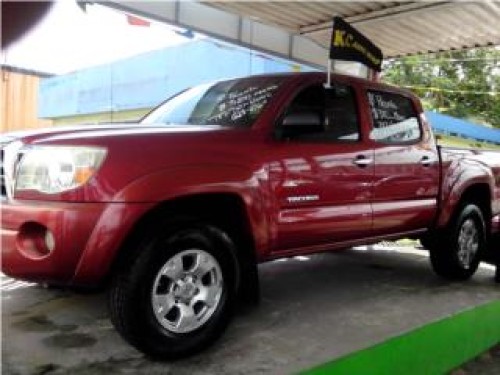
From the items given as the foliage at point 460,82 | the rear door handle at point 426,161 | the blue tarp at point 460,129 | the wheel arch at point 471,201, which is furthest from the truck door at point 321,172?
the foliage at point 460,82

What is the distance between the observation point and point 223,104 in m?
4.22

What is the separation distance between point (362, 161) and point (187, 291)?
5.81 ft

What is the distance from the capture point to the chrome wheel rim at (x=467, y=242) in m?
5.69

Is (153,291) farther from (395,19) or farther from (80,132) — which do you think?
(395,19)

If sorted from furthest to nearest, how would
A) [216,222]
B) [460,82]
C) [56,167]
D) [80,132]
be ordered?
1. [460,82]
2. [216,222]
3. [80,132]
4. [56,167]

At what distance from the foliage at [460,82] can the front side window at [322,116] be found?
92.2ft

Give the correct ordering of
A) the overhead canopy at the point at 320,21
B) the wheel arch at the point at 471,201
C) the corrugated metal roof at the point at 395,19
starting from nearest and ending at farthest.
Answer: the wheel arch at the point at 471,201 < the overhead canopy at the point at 320,21 < the corrugated metal roof at the point at 395,19

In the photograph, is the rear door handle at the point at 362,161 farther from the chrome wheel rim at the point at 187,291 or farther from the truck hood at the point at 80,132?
the chrome wheel rim at the point at 187,291

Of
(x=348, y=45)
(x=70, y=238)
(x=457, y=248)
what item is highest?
(x=348, y=45)

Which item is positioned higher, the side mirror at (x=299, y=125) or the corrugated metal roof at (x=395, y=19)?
the corrugated metal roof at (x=395, y=19)

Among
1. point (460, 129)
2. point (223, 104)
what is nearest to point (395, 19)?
point (223, 104)

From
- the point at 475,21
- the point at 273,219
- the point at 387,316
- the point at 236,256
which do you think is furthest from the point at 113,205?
the point at 475,21

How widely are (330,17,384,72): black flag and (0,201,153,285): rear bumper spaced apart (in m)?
2.61

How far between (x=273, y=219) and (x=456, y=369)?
1.69 meters
